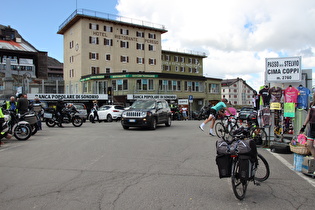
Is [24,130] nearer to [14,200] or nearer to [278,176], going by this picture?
[14,200]

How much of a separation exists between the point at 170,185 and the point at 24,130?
7.94 m

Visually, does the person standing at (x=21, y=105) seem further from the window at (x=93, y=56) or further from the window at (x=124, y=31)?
the window at (x=124, y=31)

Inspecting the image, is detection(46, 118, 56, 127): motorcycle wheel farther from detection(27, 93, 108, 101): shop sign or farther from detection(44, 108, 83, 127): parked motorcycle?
detection(27, 93, 108, 101): shop sign

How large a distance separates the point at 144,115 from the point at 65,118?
6029 millimetres

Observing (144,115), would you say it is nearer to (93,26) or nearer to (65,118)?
(65,118)

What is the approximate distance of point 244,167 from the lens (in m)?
4.41

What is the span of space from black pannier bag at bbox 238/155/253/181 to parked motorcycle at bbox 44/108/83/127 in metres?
14.6

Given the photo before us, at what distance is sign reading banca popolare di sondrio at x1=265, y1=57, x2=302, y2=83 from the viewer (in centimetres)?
1044

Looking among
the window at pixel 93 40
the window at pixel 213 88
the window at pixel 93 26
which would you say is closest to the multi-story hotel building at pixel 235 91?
the window at pixel 213 88

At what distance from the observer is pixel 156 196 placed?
4559mm

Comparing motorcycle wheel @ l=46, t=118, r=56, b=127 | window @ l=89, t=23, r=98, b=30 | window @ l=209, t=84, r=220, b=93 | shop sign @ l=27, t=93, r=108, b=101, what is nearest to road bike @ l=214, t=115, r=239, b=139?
motorcycle wheel @ l=46, t=118, r=56, b=127

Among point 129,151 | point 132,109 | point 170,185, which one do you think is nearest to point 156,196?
point 170,185

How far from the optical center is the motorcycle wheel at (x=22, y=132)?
10.9 m

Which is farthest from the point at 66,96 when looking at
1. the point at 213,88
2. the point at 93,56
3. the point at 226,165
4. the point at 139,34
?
the point at 226,165
